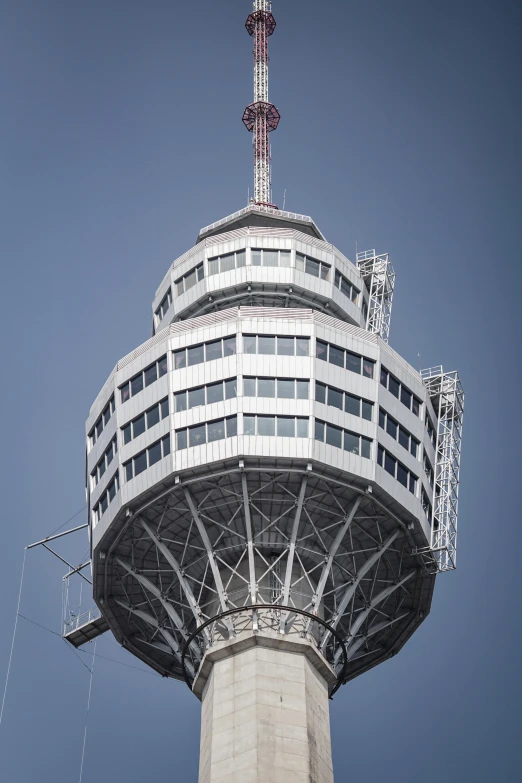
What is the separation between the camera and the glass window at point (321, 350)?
80062 mm

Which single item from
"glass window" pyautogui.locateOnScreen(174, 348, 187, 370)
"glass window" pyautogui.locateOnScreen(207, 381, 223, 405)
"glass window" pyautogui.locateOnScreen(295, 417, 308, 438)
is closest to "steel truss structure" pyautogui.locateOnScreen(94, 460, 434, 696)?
"glass window" pyautogui.locateOnScreen(295, 417, 308, 438)

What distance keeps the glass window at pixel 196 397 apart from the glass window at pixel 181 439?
5.72 feet

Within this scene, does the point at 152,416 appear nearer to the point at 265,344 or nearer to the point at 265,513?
the point at 265,344

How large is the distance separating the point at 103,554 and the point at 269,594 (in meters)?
10.4

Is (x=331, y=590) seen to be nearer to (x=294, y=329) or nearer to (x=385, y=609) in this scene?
(x=385, y=609)

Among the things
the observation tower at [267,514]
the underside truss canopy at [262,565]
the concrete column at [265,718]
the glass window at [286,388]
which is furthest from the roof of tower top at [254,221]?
the concrete column at [265,718]

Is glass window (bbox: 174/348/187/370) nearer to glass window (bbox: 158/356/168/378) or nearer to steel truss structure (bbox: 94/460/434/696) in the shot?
glass window (bbox: 158/356/168/378)

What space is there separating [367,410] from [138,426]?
13.3 m

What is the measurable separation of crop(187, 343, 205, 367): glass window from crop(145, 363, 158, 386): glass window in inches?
93.6

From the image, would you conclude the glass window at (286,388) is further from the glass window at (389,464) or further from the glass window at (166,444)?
the glass window at (166,444)

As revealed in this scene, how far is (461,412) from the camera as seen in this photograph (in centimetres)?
8975

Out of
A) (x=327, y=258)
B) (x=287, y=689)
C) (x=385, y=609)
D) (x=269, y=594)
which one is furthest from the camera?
(x=327, y=258)

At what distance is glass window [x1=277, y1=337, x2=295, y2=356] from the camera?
79.9 meters

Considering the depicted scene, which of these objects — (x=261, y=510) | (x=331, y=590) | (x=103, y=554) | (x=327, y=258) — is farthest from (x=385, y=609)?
(x=327, y=258)
